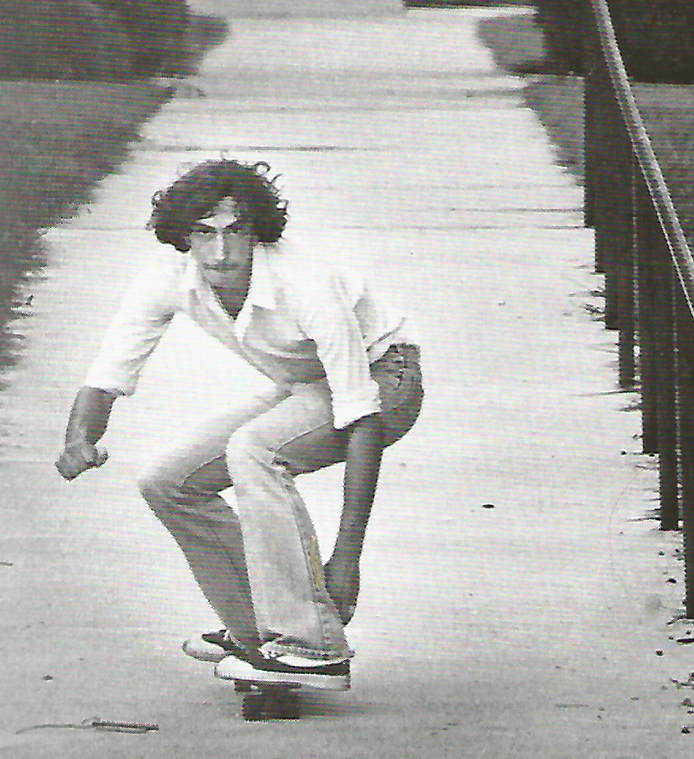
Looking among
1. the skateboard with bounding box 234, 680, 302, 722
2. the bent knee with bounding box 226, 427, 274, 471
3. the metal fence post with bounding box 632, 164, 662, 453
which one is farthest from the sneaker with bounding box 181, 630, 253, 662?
the metal fence post with bounding box 632, 164, 662, 453

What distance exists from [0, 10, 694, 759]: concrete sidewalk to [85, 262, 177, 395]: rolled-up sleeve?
0.10 meters

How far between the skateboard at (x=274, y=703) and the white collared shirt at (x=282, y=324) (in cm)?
66

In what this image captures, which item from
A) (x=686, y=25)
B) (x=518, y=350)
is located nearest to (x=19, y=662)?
(x=518, y=350)

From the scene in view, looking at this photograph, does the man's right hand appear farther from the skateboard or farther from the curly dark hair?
the skateboard

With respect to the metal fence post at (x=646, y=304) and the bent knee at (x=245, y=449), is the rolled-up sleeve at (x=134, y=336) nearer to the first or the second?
the bent knee at (x=245, y=449)

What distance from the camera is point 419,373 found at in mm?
5656

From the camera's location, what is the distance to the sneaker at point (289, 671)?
214 inches

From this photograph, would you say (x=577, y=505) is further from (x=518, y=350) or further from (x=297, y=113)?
(x=297, y=113)

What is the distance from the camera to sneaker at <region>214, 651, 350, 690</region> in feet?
17.8

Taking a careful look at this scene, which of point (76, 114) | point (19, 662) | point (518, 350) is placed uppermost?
point (76, 114)

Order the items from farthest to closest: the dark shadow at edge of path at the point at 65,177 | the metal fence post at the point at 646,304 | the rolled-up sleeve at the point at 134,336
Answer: the dark shadow at edge of path at the point at 65,177
the metal fence post at the point at 646,304
the rolled-up sleeve at the point at 134,336

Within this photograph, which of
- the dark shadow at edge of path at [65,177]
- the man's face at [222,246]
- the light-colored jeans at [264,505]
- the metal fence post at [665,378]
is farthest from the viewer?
the dark shadow at edge of path at [65,177]

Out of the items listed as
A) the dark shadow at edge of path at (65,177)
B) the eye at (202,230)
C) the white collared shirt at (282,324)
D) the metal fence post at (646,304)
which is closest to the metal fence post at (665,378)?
the metal fence post at (646,304)

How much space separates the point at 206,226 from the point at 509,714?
1.43m
